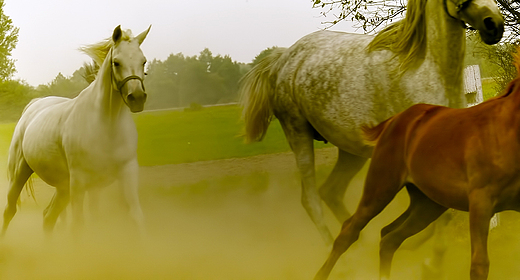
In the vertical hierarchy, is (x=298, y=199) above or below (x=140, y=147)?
below

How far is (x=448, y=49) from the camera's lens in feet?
10.5

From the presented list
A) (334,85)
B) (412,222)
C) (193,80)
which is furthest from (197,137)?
(412,222)

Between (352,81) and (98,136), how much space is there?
178 centimetres

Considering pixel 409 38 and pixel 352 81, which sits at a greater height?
pixel 409 38

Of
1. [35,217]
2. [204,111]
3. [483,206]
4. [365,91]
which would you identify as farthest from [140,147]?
[483,206]

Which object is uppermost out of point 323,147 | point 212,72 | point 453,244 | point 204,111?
point 212,72

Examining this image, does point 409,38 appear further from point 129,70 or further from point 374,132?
point 129,70

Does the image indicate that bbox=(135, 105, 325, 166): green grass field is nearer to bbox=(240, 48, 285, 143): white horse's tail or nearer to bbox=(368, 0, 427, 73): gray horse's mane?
bbox=(240, 48, 285, 143): white horse's tail

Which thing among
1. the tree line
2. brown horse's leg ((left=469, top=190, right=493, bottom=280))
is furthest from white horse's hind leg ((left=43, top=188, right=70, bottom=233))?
brown horse's leg ((left=469, top=190, right=493, bottom=280))

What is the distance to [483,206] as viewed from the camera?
2.46 metres

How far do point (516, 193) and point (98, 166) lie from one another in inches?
103

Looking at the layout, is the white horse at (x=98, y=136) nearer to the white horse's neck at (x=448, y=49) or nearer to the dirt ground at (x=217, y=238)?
the dirt ground at (x=217, y=238)

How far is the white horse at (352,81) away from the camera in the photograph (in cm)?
319

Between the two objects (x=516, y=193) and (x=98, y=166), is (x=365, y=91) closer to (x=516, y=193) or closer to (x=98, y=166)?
(x=516, y=193)
